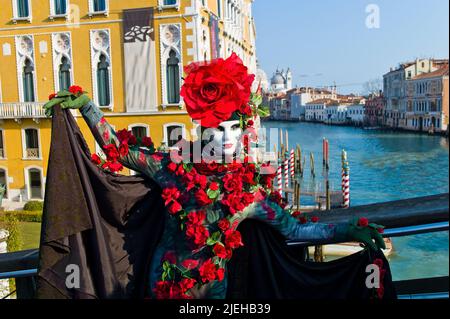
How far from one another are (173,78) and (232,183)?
28.8 ft

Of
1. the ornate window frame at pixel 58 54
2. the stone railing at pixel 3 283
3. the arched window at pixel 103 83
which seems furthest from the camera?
the ornate window frame at pixel 58 54

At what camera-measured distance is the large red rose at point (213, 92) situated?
1.20m

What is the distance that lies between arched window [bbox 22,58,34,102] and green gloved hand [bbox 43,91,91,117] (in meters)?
10.3

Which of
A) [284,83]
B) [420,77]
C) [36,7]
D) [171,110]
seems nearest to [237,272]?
[171,110]

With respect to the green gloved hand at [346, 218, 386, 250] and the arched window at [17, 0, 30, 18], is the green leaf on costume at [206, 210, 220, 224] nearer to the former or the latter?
the green gloved hand at [346, 218, 386, 250]

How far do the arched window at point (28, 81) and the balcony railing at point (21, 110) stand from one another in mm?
285

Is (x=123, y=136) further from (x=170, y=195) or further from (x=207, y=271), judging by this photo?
(x=207, y=271)

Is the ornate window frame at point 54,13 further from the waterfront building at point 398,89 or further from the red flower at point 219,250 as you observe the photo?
the waterfront building at point 398,89

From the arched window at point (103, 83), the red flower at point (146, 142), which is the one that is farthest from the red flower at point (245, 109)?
the arched window at point (103, 83)

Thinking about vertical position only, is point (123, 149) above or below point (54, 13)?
below

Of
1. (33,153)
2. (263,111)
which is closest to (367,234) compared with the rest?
(263,111)

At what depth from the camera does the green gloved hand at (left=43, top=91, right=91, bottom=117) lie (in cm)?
127

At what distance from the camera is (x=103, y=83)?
10234mm

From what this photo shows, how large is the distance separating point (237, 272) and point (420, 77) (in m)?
27.3
